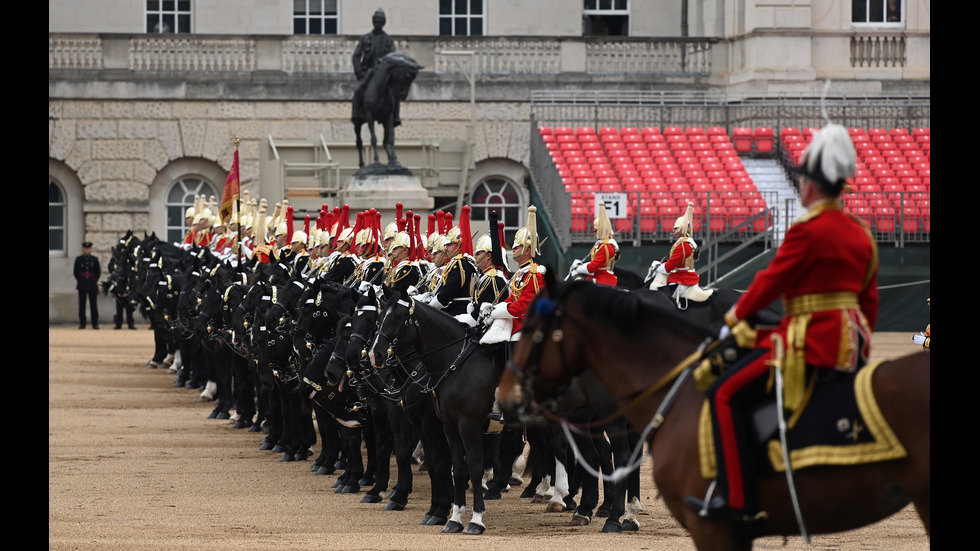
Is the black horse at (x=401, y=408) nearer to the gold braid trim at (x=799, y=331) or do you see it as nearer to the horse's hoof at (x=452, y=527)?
the horse's hoof at (x=452, y=527)

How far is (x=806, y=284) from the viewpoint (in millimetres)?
6312

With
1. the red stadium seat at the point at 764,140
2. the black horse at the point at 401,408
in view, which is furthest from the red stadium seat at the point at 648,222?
the black horse at the point at 401,408

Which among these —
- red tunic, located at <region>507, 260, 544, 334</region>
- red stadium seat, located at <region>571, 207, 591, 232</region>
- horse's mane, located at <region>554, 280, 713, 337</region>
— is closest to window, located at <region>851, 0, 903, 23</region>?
red stadium seat, located at <region>571, 207, 591, 232</region>

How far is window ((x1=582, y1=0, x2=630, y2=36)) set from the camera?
117 ft

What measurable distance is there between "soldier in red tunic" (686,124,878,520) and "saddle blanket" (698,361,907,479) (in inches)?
2.5

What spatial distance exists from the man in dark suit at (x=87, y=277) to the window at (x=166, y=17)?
5.93 metres

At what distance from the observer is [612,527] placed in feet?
35.0

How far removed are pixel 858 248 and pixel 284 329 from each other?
8949 mm

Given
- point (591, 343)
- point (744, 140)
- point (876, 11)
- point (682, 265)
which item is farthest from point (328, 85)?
point (591, 343)

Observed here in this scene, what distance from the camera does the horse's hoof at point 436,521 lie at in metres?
11.0

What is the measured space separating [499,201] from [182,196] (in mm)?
7425

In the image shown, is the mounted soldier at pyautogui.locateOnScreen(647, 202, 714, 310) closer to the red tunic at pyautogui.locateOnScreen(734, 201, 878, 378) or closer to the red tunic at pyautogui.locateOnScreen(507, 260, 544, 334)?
the red tunic at pyautogui.locateOnScreen(507, 260, 544, 334)
